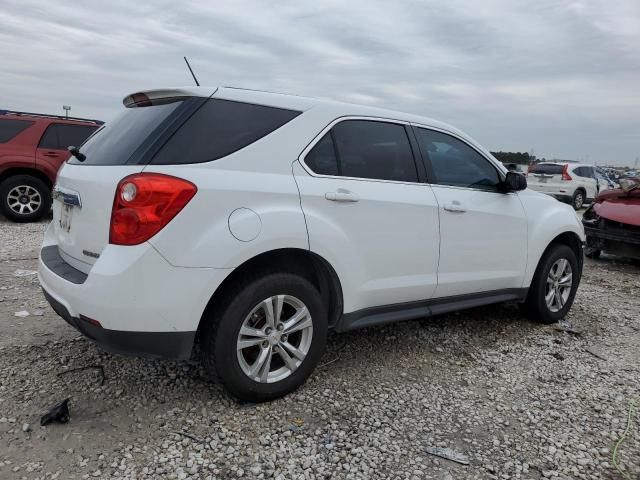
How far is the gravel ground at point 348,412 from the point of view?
2.50 metres

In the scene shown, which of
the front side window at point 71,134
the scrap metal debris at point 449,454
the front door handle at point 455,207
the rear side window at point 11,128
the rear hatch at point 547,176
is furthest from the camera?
the rear hatch at point 547,176

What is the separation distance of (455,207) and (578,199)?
50.7ft

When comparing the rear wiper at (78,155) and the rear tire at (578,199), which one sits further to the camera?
the rear tire at (578,199)

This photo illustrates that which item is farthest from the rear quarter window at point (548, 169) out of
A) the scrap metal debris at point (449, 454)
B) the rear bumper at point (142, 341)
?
the rear bumper at point (142, 341)

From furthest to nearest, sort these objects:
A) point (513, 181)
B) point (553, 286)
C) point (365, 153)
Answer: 1. point (553, 286)
2. point (513, 181)
3. point (365, 153)

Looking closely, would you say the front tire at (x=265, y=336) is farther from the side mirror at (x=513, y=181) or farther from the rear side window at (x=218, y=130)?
the side mirror at (x=513, y=181)

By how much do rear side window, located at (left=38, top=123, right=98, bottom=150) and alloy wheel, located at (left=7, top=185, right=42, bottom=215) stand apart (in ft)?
2.61

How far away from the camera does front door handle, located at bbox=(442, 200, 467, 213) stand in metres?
3.63

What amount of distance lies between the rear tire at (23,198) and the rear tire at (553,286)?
8.01 m

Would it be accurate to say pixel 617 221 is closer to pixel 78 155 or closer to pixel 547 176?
pixel 78 155

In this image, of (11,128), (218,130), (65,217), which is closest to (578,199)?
(11,128)

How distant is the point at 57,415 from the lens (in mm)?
2705

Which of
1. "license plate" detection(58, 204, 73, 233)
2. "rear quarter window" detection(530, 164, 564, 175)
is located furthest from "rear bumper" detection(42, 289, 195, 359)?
"rear quarter window" detection(530, 164, 564, 175)

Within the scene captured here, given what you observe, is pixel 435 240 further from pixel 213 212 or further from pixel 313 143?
pixel 213 212
